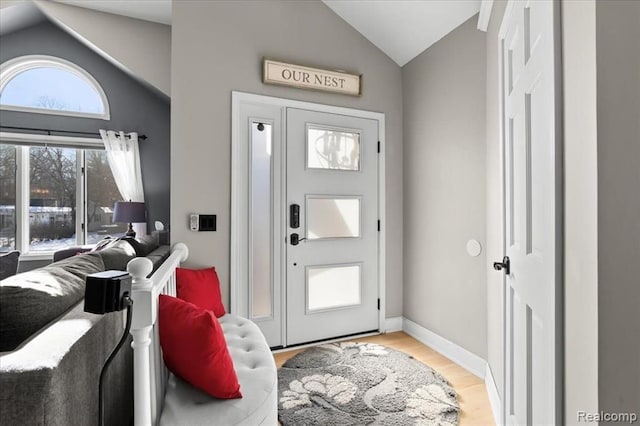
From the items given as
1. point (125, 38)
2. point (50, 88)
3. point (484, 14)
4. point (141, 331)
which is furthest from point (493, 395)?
point (50, 88)

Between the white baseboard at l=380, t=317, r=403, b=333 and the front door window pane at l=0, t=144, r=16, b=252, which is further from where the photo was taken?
the front door window pane at l=0, t=144, r=16, b=252

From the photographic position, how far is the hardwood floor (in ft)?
6.26

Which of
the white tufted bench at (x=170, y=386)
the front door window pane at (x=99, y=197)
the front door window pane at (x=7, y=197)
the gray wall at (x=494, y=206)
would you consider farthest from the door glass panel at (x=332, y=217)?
the front door window pane at (x=7, y=197)

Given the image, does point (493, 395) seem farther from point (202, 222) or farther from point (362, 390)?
point (202, 222)

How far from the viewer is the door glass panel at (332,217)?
2951 mm

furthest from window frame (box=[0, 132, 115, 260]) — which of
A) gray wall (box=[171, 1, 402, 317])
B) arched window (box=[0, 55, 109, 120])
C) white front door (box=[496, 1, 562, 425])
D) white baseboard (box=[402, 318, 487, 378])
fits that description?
white front door (box=[496, 1, 562, 425])

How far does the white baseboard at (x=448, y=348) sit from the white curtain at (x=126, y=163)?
10.6 feet

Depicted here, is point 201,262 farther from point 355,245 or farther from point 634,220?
point 634,220

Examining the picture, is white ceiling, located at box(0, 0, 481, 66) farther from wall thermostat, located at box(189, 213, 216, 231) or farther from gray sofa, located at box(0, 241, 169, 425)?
gray sofa, located at box(0, 241, 169, 425)

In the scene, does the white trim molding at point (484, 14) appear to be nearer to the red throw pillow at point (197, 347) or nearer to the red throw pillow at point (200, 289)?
the red throw pillow at point (197, 347)

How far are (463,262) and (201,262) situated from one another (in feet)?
6.62

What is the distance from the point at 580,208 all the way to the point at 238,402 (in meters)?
1.28

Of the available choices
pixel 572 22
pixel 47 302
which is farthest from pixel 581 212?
pixel 47 302

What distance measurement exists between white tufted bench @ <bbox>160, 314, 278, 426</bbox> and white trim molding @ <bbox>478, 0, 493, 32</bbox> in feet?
7.89
